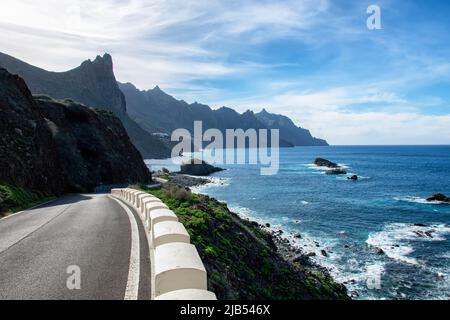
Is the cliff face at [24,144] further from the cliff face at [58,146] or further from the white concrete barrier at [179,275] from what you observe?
the white concrete barrier at [179,275]

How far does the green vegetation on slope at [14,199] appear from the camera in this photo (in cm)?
1975

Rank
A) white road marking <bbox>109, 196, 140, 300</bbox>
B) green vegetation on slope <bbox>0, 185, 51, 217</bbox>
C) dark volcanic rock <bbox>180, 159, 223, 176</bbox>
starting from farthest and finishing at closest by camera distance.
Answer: dark volcanic rock <bbox>180, 159, 223, 176</bbox> < green vegetation on slope <bbox>0, 185, 51, 217</bbox> < white road marking <bbox>109, 196, 140, 300</bbox>

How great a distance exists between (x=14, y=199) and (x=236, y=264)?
15709 millimetres

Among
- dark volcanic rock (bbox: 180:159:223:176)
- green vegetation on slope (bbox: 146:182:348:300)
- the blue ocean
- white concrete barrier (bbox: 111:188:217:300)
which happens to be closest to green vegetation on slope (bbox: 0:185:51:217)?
green vegetation on slope (bbox: 146:182:348:300)

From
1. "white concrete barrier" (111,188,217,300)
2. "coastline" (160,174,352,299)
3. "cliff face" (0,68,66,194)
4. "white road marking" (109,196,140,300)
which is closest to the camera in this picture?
"white concrete barrier" (111,188,217,300)

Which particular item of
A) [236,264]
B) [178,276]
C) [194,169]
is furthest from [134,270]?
[194,169]

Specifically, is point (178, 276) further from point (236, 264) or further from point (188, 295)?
point (236, 264)

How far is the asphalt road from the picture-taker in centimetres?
690

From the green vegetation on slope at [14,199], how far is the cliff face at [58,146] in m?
1.43

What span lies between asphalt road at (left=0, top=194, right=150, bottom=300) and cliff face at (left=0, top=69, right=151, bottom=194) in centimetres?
1490

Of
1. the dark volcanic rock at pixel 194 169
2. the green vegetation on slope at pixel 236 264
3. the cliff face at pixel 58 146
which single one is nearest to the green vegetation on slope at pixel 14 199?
the cliff face at pixel 58 146

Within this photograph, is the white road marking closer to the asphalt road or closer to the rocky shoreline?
the asphalt road
